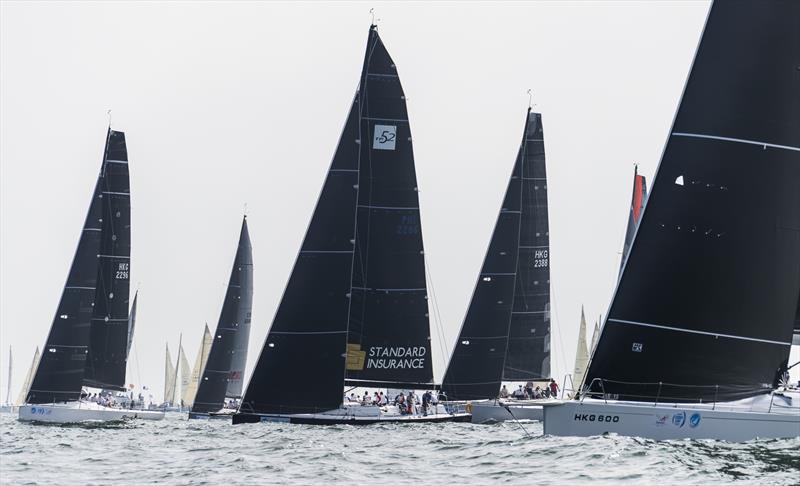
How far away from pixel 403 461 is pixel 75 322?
32.3 m

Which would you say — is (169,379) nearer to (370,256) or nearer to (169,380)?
(169,380)

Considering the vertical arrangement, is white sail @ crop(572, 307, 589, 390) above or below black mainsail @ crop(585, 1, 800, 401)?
below

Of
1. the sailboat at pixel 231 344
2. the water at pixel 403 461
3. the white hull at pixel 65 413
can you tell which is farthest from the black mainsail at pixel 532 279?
the water at pixel 403 461

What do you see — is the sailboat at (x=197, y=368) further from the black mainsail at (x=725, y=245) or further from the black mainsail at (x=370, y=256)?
the black mainsail at (x=725, y=245)

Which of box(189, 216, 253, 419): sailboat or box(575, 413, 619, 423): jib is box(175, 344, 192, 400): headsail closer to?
box(189, 216, 253, 419): sailboat

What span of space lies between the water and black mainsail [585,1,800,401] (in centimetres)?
196

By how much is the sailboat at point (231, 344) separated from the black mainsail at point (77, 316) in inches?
286

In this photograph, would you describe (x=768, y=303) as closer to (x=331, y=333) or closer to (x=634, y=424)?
(x=634, y=424)

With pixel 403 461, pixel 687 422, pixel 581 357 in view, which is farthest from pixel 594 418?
pixel 581 357

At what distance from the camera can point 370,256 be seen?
41.6m

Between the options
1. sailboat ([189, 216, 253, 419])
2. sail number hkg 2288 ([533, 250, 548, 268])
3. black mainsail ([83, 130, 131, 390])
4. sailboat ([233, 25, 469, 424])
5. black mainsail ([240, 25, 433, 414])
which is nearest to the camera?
sailboat ([233, 25, 469, 424])

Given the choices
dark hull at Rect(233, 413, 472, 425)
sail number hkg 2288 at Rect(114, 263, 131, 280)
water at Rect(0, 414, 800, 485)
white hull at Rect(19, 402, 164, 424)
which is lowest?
white hull at Rect(19, 402, 164, 424)

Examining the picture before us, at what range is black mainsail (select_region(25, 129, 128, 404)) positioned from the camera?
53.0 meters

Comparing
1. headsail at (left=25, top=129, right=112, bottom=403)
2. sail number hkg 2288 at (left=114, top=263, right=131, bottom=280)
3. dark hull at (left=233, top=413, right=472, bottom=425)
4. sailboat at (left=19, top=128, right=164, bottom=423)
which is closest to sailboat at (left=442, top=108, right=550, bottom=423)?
dark hull at (left=233, top=413, right=472, bottom=425)
